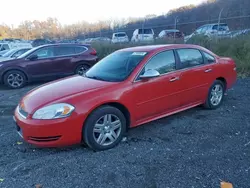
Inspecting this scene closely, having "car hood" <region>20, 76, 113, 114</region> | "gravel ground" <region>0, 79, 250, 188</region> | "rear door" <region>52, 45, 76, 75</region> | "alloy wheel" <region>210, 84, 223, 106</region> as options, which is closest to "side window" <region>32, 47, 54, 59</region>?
"rear door" <region>52, 45, 76, 75</region>

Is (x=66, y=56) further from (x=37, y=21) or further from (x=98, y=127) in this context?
(x=37, y=21)

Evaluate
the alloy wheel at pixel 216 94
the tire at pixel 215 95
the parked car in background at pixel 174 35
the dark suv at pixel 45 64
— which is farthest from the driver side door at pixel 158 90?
the parked car in background at pixel 174 35

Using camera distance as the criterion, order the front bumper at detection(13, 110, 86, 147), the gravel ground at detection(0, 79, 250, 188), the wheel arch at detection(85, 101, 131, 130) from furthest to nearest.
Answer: the wheel arch at detection(85, 101, 131, 130) → the front bumper at detection(13, 110, 86, 147) → the gravel ground at detection(0, 79, 250, 188)

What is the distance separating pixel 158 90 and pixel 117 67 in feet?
2.81

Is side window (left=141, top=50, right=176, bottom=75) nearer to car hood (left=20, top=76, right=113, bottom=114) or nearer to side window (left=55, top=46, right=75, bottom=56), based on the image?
car hood (left=20, top=76, right=113, bottom=114)

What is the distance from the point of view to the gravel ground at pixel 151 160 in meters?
2.78

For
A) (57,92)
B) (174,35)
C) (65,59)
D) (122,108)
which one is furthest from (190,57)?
(174,35)

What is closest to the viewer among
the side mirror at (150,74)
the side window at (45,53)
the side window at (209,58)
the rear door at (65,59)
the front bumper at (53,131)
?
the front bumper at (53,131)

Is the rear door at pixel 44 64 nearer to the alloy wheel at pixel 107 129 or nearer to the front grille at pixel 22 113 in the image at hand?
the front grille at pixel 22 113

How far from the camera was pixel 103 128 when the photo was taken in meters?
3.51

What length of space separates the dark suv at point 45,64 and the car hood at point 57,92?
206 inches

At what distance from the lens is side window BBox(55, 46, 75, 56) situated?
31.0ft

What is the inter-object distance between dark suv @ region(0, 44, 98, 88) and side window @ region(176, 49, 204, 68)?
5.27 metres

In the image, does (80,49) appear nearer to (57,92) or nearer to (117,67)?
(117,67)
